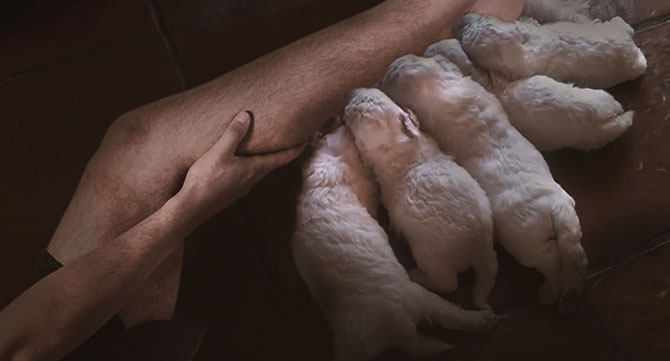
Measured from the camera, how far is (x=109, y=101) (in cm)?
141

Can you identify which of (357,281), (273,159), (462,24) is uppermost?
(462,24)

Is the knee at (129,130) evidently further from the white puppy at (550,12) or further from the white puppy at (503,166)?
the white puppy at (550,12)

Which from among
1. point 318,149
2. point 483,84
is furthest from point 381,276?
point 483,84

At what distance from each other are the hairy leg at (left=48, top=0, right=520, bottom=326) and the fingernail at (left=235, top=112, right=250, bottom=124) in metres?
0.02

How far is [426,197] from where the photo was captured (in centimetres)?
115

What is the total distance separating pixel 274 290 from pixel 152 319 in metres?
0.22

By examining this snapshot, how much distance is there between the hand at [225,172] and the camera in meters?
1.25

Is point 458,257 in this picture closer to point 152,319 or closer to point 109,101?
point 152,319

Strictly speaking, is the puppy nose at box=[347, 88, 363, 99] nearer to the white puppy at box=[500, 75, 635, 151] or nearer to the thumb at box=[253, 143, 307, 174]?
the thumb at box=[253, 143, 307, 174]

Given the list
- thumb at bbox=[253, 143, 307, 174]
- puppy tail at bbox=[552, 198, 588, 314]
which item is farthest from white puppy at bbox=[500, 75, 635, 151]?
thumb at bbox=[253, 143, 307, 174]

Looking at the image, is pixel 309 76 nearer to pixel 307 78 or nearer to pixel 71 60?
pixel 307 78

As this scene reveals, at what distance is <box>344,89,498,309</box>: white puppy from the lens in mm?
1130

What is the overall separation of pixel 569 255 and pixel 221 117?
724mm

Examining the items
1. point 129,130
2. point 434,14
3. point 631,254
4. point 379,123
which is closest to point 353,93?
point 379,123
